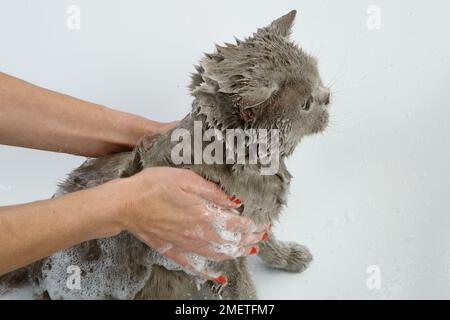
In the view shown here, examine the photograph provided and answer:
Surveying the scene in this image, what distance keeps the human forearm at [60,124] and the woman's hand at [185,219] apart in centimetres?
35

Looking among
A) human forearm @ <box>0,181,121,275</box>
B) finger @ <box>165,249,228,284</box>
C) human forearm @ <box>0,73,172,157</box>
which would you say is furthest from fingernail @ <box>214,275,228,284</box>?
human forearm @ <box>0,73,172,157</box>

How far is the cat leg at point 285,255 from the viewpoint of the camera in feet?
5.82

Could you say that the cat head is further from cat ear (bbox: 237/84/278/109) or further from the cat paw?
the cat paw

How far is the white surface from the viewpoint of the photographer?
1.94 meters

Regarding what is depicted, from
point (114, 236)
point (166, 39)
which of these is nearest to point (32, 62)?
point (166, 39)

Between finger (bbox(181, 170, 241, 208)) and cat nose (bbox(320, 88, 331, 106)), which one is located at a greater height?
cat nose (bbox(320, 88, 331, 106))

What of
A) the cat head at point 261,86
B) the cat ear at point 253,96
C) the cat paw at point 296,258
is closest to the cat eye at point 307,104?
the cat head at point 261,86

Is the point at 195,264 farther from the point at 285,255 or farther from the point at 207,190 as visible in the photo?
the point at 285,255

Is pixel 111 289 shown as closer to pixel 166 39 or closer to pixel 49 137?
pixel 49 137

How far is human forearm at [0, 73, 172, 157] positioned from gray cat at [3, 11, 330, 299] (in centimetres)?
7

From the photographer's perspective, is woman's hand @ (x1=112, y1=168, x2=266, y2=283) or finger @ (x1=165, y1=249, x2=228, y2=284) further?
finger @ (x1=165, y1=249, x2=228, y2=284)

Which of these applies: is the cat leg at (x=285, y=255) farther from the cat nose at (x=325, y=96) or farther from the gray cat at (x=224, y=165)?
the cat nose at (x=325, y=96)

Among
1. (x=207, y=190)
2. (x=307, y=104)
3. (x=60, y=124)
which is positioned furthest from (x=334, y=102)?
(x=60, y=124)
